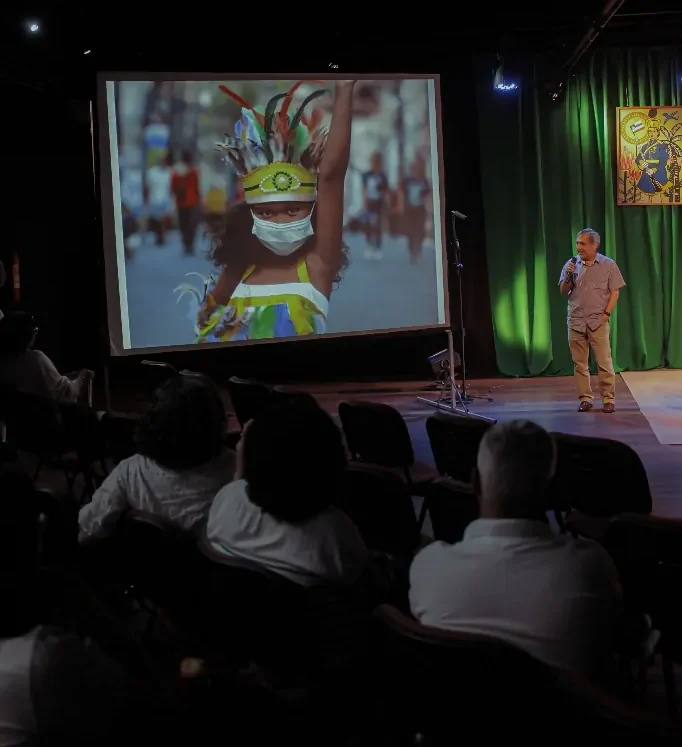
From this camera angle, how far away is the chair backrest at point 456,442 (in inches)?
142

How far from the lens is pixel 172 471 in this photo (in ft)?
9.01

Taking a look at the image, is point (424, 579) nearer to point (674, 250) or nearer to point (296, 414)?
point (296, 414)

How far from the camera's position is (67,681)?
1.33 m

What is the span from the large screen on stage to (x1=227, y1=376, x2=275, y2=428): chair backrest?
6.01 ft

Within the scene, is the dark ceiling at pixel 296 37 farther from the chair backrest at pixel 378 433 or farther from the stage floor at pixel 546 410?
the chair backrest at pixel 378 433

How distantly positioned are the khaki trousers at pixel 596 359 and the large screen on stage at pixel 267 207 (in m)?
1.21

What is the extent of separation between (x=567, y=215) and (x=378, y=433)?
20.7ft

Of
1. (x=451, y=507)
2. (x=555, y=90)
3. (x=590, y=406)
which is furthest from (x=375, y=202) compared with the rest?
(x=451, y=507)

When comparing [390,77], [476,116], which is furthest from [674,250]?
[390,77]

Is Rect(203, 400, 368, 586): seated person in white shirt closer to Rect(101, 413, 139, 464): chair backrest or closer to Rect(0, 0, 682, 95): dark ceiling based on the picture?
Rect(101, 413, 139, 464): chair backrest

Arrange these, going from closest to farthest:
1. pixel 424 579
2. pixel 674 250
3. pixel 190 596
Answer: pixel 424 579
pixel 190 596
pixel 674 250

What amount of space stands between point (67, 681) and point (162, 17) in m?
7.45

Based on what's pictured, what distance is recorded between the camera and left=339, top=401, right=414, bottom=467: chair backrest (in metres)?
3.97

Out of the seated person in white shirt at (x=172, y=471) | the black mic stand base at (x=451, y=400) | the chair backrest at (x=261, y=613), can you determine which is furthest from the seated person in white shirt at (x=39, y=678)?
the black mic stand base at (x=451, y=400)
